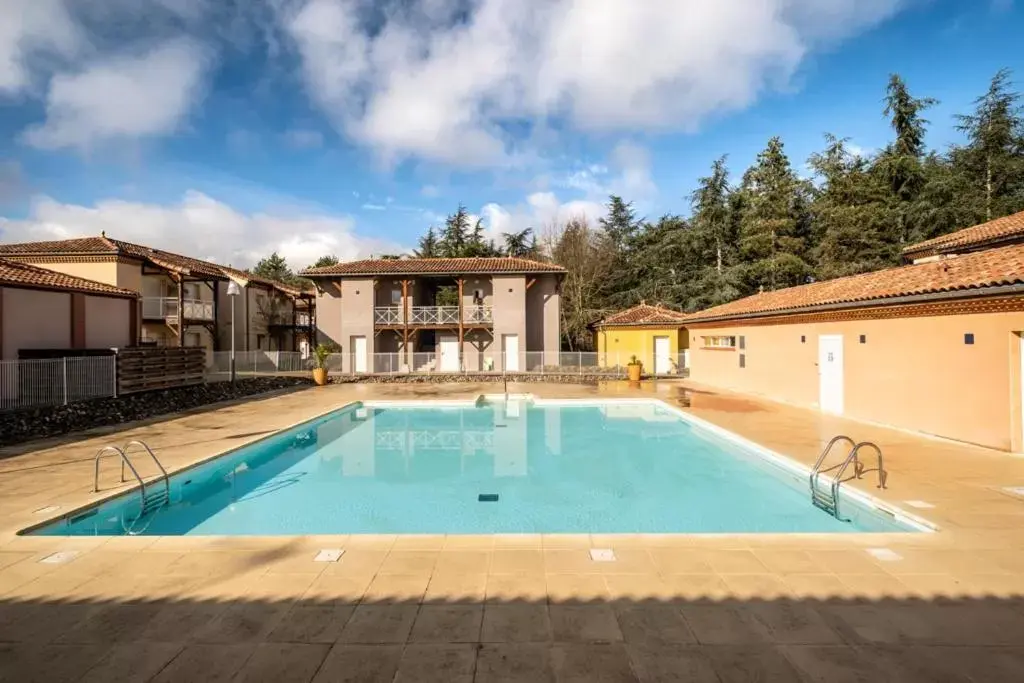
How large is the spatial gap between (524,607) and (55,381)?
13.7 meters

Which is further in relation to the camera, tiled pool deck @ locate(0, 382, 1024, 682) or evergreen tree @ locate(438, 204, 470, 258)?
evergreen tree @ locate(438, 204, 470, 258)

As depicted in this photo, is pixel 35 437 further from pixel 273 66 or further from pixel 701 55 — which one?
pixel 701 55

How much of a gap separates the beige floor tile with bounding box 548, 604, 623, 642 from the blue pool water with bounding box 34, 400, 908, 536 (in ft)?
8.20

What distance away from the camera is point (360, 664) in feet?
8.54

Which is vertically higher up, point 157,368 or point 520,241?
point 520,241

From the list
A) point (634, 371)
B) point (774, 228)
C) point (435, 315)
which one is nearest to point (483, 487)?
point (634, 371)

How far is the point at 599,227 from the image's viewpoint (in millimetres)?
37625

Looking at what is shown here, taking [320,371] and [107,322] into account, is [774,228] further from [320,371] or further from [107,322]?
[107,322]

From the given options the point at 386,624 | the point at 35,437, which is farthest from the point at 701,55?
the point at 35,437

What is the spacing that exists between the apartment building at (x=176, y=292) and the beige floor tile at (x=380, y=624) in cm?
1443

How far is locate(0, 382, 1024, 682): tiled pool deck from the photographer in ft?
8.50

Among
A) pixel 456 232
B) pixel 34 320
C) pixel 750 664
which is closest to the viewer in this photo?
pixel 750 664

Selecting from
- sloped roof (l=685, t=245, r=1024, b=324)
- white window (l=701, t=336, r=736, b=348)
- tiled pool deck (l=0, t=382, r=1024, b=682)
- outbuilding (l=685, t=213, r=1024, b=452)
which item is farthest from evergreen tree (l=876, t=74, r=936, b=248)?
tiled pool deck (l=0, t=382, r=1024, b=682)

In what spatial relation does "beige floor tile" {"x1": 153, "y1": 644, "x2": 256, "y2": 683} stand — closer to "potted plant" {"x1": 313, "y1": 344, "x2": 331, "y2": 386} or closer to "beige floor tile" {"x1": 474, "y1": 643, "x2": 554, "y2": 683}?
"beige floor tile" {"x1": 474, "y1": 643, "x2": 554, "y2": 683}
